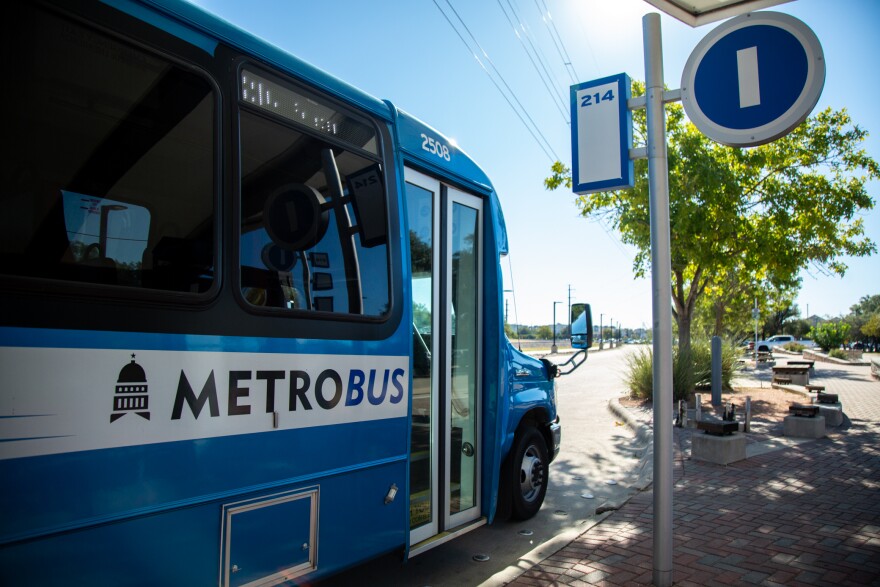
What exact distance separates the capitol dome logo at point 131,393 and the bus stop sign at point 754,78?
330 cm

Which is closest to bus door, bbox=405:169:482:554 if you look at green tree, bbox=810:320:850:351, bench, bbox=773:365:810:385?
bench, bbox=773:365:810:385

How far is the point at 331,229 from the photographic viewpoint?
3.37 m

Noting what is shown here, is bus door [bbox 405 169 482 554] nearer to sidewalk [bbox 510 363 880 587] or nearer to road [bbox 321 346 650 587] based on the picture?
road [bbox 321 346 650 587]

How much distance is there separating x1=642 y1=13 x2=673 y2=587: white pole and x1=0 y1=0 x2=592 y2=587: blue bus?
5.09 feet

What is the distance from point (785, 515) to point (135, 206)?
5758mm

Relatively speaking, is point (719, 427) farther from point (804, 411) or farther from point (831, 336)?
point (831, 336)

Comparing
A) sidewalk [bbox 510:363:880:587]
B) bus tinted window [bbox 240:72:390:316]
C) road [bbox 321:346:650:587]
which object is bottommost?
road [bbox 321:346:650:587]

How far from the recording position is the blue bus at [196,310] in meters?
2.17

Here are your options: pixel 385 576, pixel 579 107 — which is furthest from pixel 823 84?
pixel 385 576

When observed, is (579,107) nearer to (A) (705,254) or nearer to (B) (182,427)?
(B) (182,427)

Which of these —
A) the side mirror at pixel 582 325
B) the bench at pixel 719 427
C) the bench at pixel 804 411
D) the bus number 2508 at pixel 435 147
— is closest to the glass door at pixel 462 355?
the bus number 2508 at pixel 435 147

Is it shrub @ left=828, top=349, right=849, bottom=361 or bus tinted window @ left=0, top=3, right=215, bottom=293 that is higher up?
bus tinted window @ left=0, top=3, right=215, bottom=293

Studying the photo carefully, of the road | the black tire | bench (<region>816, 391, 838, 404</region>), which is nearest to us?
the road

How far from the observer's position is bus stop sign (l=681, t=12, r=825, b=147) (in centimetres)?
322
